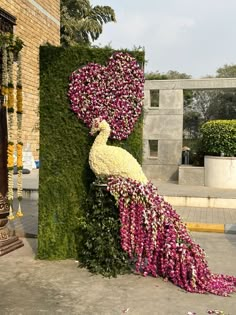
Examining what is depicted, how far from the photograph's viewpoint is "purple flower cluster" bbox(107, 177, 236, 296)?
5.05m

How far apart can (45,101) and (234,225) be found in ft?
17.4

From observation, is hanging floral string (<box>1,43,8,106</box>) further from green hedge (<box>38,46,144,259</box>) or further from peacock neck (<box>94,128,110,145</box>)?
peacock neck (<box>94,128,110,145</box>)

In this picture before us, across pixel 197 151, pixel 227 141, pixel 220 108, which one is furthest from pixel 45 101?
pixel 220 108

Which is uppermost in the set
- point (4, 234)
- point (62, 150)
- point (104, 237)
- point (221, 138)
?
point (221, 138)

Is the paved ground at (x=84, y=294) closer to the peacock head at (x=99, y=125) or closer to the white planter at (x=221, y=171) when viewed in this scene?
the peacock head at (x=99, y=125)

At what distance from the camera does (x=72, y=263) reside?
575 cm

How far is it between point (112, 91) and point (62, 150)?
1008 millimetres

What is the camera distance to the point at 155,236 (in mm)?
5156

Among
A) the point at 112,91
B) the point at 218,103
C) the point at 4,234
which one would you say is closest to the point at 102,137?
the point at 112,91

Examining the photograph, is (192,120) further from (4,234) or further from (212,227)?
(4,234)

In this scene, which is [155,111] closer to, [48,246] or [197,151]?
[197,151]

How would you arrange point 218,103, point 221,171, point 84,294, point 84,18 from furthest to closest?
point 218,103 < point 84,18 < point 221,171 < point 84,294

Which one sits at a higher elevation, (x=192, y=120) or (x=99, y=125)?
(x=192, y=120)

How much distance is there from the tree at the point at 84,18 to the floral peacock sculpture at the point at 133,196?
25873mm
